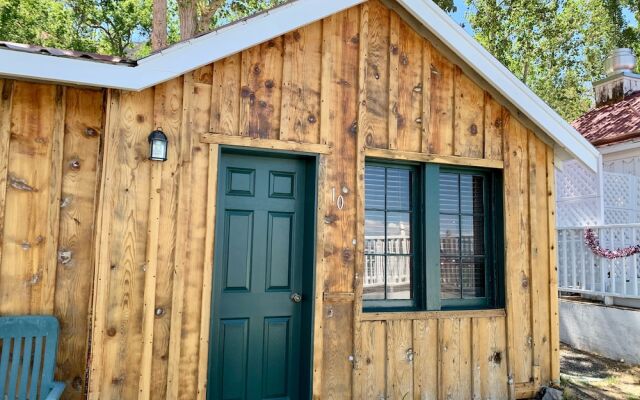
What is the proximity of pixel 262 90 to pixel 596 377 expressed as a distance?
5.01 m

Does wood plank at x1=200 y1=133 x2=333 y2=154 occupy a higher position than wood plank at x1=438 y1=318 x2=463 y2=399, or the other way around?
wood plank at x1=200 y1=133 x2=333 y2=154

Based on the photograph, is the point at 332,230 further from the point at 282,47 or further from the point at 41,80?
the point at 41,80

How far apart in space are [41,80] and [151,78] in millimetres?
778

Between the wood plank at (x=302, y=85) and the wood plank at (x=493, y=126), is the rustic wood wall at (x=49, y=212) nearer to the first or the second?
the wood plank at (x=302, y=85)

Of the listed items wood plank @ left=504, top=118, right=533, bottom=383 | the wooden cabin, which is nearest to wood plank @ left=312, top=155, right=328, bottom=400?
the wooden cabin

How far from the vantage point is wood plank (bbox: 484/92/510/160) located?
459 cm

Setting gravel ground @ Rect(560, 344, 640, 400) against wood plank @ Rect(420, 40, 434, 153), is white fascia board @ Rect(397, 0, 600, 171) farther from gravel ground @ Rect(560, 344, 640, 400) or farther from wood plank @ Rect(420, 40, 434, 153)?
gravel ground @ Rect(560, 344, 640, 400)

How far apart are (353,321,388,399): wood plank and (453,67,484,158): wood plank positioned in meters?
1.86

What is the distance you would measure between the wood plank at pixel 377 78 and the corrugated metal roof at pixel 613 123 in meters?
5.54

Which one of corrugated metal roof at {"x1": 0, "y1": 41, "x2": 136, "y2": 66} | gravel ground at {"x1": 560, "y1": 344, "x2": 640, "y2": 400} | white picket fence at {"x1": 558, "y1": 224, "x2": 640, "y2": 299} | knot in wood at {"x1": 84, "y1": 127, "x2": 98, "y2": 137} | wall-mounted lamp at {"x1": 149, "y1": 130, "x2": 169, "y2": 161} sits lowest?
gravel ground at {"x1": 560, "y1": 344, "x2": 640, "y2": 400}

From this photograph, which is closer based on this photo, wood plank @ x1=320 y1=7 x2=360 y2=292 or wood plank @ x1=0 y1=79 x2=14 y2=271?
wood plank @ x1=0 y1=79 x2=14 y2=271

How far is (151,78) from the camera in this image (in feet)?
10.7

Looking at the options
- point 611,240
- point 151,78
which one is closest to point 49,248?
point 151,78

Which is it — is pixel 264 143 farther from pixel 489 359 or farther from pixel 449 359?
pixel 489 359
